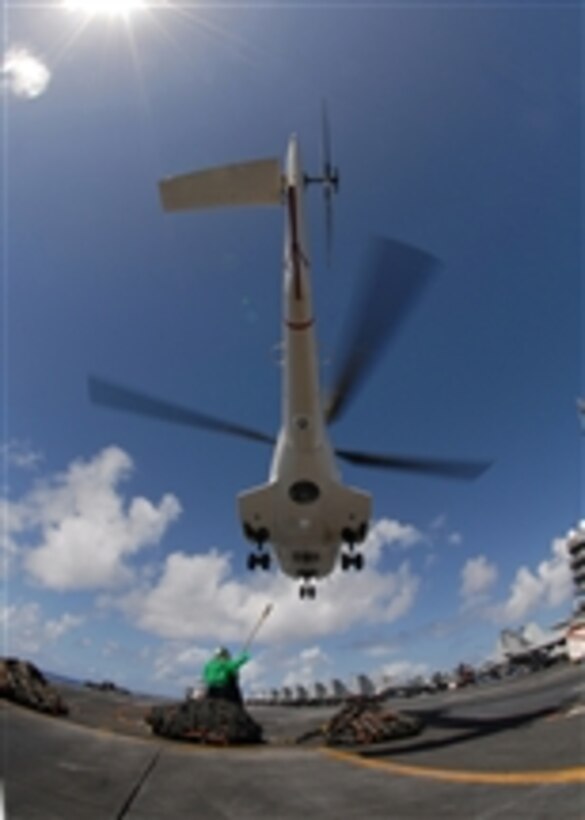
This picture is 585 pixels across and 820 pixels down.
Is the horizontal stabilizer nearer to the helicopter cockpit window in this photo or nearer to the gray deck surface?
the helicopter cockpit window

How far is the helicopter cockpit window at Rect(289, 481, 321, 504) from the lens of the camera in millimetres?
19047

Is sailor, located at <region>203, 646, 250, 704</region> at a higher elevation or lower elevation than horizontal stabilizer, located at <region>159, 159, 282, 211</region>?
lower

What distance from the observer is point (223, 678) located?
55.0 ft

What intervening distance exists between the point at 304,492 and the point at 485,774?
1218 centimetres

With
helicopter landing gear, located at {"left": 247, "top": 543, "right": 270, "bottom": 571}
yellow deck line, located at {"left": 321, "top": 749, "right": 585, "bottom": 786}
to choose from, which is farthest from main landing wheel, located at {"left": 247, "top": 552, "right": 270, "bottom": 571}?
yellow deck line, located at {"left": 321, "top": 749, "right": 585, "bottom": 786}

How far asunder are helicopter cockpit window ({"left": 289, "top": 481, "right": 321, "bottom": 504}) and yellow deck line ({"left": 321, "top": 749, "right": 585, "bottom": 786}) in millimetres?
10458

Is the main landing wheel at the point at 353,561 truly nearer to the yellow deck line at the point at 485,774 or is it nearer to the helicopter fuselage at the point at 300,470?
the helicopter fuselage at the point at 300,470

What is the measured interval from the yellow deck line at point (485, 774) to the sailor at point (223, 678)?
28.2ft

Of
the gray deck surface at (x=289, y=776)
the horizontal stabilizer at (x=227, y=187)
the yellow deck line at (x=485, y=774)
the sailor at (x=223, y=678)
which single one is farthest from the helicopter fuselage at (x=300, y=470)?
the yellow deck line at (x=485, y=774)

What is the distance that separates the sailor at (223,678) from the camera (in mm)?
16641

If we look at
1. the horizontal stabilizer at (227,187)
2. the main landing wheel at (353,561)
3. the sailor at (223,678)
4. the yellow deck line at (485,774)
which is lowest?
the yellow deck line at (485,774)

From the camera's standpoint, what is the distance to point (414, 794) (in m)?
6.63

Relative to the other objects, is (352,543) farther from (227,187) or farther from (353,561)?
(227,187)

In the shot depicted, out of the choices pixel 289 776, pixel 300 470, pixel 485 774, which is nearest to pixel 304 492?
pixel 300 470
